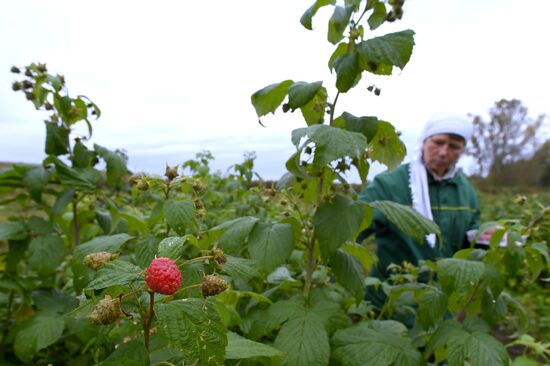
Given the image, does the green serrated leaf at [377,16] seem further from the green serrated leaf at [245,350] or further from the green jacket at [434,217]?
the green jacket at [434,217]

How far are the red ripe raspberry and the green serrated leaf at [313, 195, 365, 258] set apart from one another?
1.90 ft

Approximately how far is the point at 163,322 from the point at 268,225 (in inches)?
25.0

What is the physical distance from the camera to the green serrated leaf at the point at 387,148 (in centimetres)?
134

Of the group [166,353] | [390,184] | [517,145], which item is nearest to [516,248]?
[166,353]

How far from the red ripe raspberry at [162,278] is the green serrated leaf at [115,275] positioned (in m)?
0.06

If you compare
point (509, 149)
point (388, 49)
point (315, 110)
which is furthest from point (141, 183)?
point (509, 149)

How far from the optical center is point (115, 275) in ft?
2.27

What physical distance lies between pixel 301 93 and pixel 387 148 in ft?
1.28

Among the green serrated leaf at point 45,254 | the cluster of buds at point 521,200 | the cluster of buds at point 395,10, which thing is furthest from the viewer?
the cluster of buds at point 521,200

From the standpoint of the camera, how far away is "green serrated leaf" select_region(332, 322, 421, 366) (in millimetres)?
1131

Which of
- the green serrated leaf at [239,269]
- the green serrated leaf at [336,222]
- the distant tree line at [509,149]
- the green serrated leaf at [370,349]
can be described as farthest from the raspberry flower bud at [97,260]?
the distant tree line at [509,149]

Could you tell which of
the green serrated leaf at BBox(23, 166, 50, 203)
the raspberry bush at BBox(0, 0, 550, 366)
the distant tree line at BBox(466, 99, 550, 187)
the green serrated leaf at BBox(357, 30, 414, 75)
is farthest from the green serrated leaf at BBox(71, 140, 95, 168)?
the distant tree line at BBox(466, 99, 550, 187)

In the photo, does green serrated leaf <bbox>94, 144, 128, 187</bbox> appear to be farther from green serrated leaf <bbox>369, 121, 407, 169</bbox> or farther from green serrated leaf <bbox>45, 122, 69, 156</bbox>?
green serrated leaf <bbox>369, 121, 407, 169</bbox>

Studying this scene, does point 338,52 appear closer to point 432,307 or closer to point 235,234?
point 235,234
